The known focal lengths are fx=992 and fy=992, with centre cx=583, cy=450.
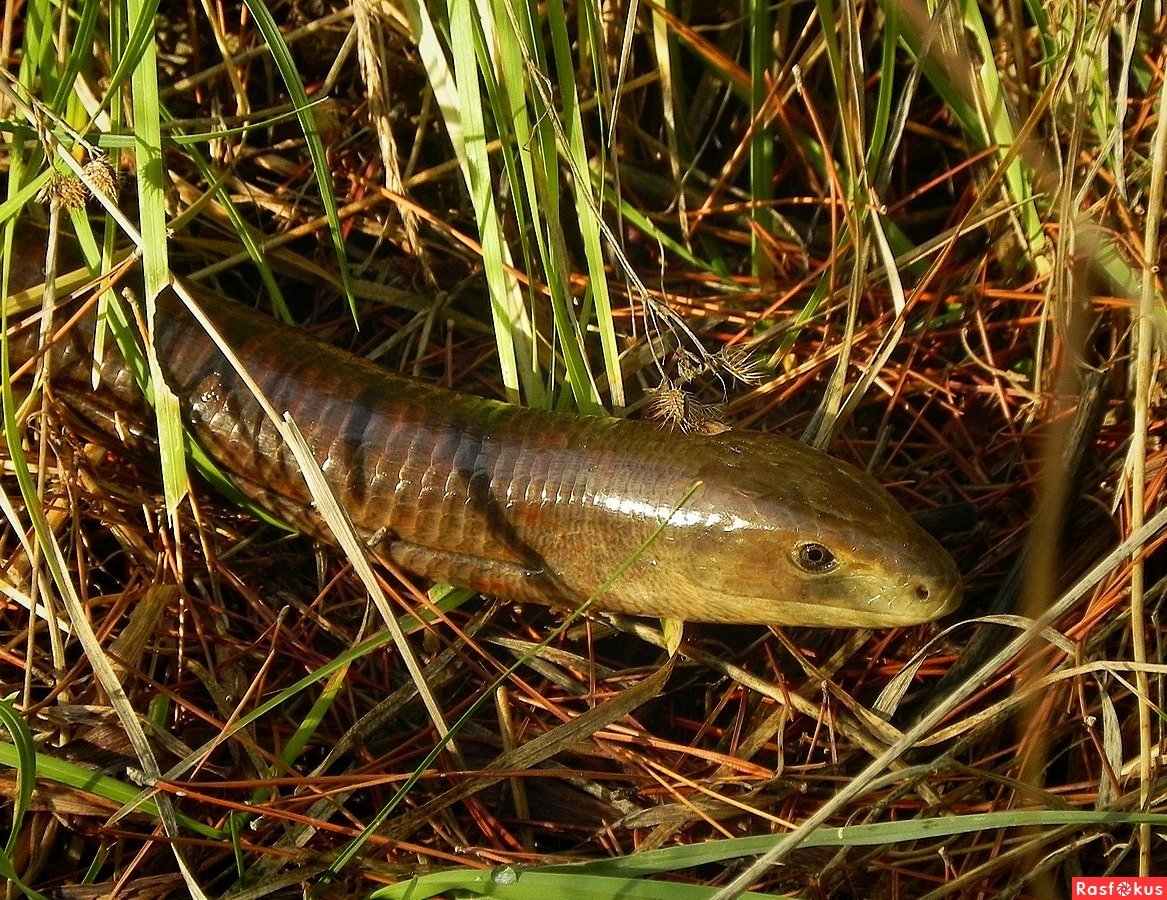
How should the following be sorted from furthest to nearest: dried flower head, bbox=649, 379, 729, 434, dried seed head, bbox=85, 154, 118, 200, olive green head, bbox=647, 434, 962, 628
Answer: dried flower head, bbox=649, 379, 729, 434 < olive green head, bbox=647, 434, 962, 628 < dried seed head, bbox=85, 154, 118, 200

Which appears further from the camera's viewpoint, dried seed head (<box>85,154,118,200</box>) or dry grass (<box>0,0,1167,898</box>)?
dry grass (<box>0,0,1167,898</box>)

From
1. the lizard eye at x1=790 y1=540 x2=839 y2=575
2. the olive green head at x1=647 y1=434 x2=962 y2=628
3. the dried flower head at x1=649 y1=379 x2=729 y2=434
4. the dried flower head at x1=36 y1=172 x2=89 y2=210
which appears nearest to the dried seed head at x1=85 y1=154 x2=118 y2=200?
the dried flower head at x1=36 y1=172 x2=89 y2=210

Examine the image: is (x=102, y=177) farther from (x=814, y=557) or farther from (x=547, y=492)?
(x=814, y=557)

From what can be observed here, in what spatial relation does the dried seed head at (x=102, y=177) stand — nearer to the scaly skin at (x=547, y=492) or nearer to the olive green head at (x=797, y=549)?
the scaly skin at (x=547, y=492)

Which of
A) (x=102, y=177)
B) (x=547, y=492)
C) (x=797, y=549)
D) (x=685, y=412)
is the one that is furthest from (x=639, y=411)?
(x=102, y=177)

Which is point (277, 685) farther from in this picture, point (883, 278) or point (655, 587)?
point (883, 278)

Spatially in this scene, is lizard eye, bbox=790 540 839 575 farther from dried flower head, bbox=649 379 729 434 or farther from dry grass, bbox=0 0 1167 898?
dried flower head, bbox=649 379 729 434

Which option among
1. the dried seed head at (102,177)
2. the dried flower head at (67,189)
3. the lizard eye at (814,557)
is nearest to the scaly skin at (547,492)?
the lizard eye at (814,557)
